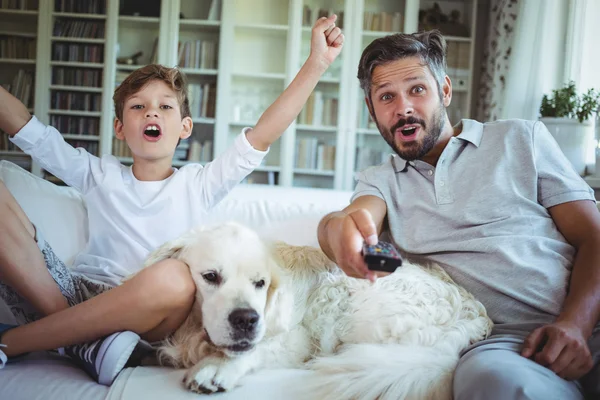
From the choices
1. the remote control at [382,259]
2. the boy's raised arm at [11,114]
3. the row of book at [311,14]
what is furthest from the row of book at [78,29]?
the remote control at [382,259]

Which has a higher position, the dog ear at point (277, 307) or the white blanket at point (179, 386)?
the dog ear at point (277, 307)

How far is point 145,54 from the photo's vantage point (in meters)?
4.59

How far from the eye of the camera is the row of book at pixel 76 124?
4516 mm

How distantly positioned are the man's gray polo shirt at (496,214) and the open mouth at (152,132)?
626mm

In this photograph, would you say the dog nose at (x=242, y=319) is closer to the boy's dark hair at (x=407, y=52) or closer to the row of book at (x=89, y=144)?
the boy's dark hair at (x=407, y=52)

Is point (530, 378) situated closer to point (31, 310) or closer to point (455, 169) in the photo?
point (455, 169)

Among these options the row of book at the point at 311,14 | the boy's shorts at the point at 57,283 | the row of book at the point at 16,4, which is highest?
the row of book at the point at 311,14

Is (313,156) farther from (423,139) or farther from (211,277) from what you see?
(211,277)

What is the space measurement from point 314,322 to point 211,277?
0.28 metres

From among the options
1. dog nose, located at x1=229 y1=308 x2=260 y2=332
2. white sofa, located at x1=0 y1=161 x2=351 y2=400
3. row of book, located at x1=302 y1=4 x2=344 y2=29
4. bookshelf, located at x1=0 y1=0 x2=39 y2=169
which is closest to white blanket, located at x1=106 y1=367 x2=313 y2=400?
white sofa, located at x1=0 y1=161 x2=351 y2=400

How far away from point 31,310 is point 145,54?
3.76m

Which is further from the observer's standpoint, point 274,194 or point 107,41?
point 107,41

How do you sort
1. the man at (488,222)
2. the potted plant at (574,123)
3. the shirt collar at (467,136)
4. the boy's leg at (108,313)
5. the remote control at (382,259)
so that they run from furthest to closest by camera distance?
the potted plant at (574,123), the shirt collar at (467,136), the boy's leg at (108,313), the man at (488,222), the remote control at (382,259)

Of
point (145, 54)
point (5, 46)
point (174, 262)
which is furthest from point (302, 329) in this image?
point (5, 46)
